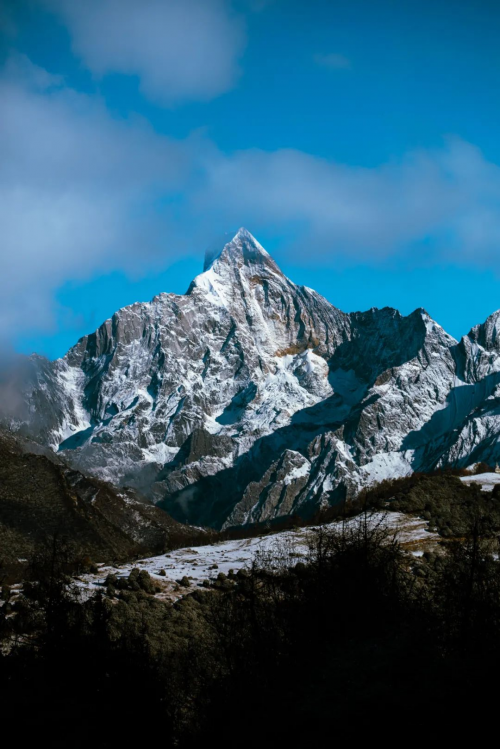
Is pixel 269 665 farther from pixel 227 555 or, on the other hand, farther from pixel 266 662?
pixel 227 555

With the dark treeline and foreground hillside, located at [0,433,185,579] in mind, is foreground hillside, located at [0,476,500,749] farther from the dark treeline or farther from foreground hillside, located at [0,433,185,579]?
foreground hillside, located at [0,433,185,579]

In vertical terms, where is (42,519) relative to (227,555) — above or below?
above

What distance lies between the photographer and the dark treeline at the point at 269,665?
2341 cm

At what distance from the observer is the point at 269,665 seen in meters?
33.0

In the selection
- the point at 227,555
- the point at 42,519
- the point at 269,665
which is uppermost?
the point at 42,519

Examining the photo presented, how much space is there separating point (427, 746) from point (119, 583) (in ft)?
135

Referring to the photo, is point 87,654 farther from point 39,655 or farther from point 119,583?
point 119,583

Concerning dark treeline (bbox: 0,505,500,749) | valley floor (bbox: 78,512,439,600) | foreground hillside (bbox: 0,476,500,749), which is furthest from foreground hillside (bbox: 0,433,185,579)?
dark treeline (bbox: 0,505,500,749)

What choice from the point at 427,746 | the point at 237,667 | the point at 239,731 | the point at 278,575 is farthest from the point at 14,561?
the point at 427,746

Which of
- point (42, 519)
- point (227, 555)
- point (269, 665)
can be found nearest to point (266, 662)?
point (269, 665)

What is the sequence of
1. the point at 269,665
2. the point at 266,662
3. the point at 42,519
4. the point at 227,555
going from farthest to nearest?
the point at 42,519
the point at 227,555
the point at 266,662
the point at 269,665

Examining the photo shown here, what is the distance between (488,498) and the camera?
82.8 meters

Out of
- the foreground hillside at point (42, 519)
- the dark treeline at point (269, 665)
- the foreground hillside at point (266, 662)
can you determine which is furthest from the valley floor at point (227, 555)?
the foreground hillside at point (42, 519)

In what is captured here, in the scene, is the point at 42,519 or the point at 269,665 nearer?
the point at 269,665
